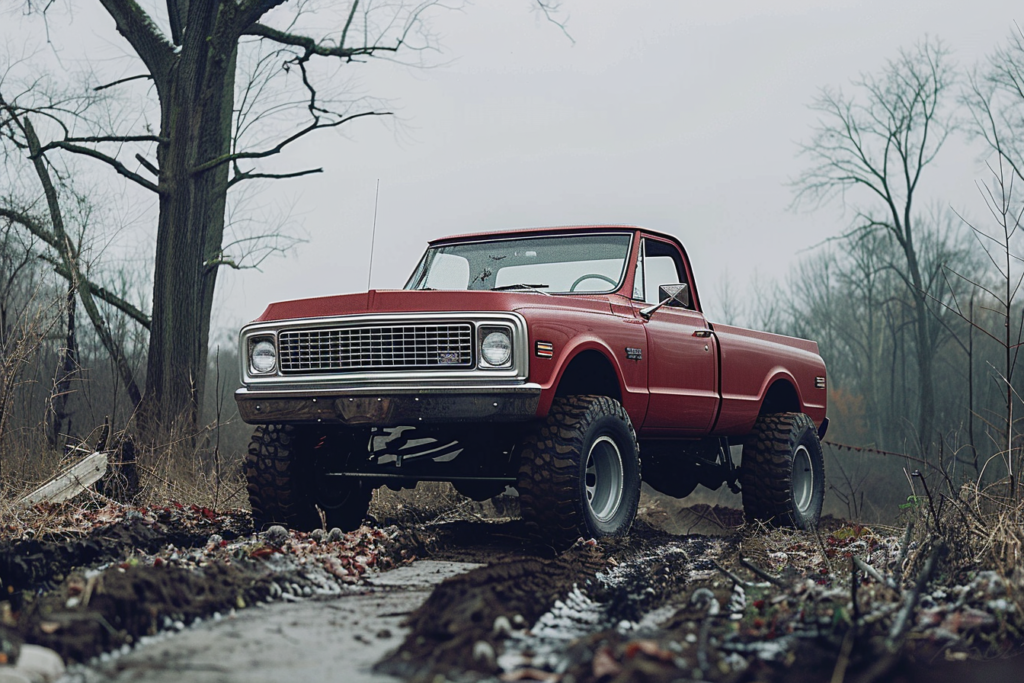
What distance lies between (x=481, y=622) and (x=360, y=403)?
2365mm

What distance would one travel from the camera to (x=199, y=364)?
1319 centimetres

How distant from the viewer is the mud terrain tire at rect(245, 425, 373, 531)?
664 centimetres

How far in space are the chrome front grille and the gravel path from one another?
5.27 ft

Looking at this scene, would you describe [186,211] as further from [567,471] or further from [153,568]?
[153,568]

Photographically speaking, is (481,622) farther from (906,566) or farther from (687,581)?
(906,566)

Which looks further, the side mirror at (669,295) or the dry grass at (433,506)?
the dry grass at (433,506)

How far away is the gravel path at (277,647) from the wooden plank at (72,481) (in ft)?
10.6

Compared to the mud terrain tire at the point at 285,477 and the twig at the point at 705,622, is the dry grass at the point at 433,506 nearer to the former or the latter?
the mud terrain tire at the point at 285,477

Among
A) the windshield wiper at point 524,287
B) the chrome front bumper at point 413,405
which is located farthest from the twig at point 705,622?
the windshield wiper at point 524,287

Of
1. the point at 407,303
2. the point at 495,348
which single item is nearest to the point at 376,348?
the point at 407,303

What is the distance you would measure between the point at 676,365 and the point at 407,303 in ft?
7.82

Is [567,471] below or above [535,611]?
above

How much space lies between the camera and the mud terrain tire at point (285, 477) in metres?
6.64

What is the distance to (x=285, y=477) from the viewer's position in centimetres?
663
